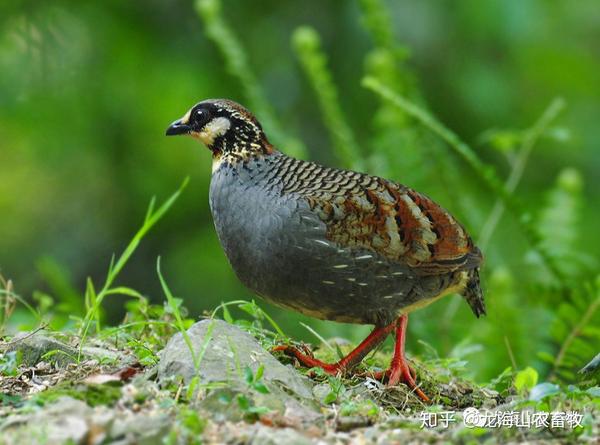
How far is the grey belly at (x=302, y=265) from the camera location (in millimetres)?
5172

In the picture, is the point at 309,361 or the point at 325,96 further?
the point at 325,96

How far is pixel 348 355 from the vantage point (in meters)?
5.31

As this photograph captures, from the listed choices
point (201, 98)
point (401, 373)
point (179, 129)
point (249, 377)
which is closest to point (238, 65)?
point (201, 98)

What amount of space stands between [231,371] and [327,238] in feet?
3.63

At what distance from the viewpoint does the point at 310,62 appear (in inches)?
306

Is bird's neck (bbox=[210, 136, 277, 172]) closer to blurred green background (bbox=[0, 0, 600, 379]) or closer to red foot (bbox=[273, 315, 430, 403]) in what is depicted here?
red foot (bbox=[273, 315, 430, 403])

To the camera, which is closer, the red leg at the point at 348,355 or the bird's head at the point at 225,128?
the red leg at the point at 348,355

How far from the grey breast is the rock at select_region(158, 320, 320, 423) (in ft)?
1.50

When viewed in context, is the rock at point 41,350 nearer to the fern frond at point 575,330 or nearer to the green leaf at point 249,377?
the green leaf at point 249,377

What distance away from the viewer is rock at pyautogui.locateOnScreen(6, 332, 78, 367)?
4852 millimetres

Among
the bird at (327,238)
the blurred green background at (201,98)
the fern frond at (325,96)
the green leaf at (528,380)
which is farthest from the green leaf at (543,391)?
the blurred green background at (201,98)

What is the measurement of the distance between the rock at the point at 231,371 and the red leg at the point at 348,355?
0.36 m

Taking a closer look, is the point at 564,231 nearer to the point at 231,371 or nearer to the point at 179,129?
the point at 179,129

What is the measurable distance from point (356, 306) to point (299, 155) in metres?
2.54
